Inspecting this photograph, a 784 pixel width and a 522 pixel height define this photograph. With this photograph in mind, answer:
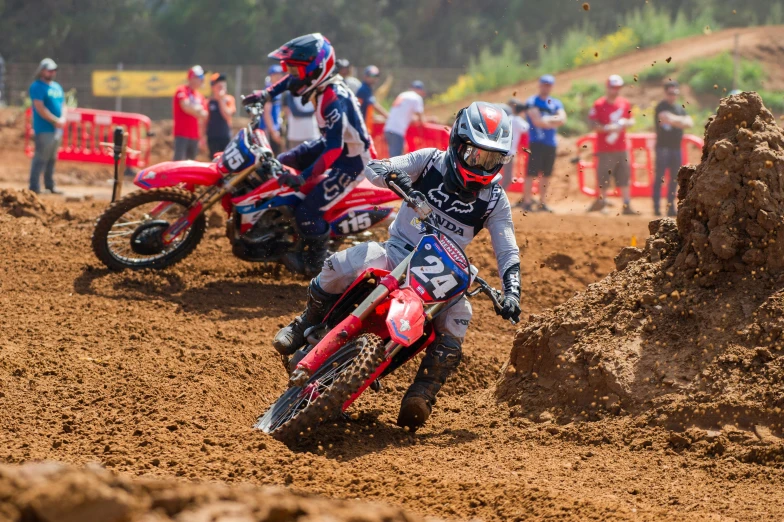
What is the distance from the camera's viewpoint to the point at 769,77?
27.4m

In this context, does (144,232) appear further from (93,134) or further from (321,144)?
(93,134)

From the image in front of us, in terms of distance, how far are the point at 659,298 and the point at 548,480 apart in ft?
5.52

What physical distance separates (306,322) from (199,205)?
3137 mm

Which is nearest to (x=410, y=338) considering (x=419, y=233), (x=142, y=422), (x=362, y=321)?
(x=362, y=321)

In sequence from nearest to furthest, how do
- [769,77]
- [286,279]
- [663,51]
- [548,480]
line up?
[548,480] → [286,279] → [769,77] → [663,51]

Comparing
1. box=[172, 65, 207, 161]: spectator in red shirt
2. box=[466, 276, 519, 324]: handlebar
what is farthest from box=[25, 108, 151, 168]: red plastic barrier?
box=[466, 276, 519, 324]: handlebar

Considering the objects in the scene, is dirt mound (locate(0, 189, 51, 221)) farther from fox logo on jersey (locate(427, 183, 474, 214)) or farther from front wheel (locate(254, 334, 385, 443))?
front wheel (locate(254, 334, 385, 443))

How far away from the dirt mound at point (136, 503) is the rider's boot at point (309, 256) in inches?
242

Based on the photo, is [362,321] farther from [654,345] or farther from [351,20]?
[351,20]

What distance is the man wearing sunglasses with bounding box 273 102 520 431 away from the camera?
585cm

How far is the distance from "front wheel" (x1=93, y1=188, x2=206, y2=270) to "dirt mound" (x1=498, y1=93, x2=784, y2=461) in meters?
3.78

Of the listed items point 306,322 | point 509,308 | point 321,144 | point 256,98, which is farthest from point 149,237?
point 509,308

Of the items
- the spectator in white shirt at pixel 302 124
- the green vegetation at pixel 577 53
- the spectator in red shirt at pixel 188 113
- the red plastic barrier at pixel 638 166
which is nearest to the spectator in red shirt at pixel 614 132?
the red plastic barrier at pixel 638 166

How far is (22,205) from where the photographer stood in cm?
1116
